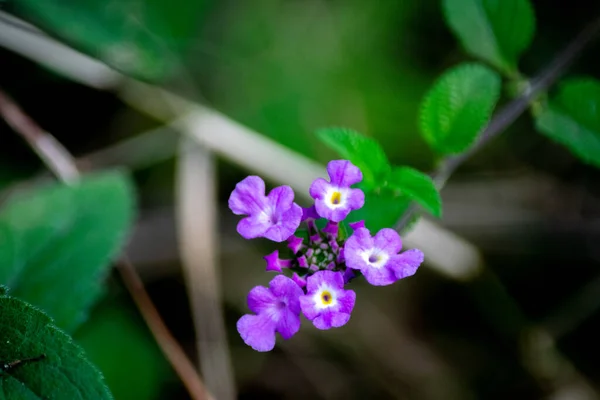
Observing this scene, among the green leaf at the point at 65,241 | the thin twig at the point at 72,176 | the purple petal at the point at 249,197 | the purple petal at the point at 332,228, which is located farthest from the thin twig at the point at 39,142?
the purple petal at the point at 332,228

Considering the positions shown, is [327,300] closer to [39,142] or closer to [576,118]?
[576,118]

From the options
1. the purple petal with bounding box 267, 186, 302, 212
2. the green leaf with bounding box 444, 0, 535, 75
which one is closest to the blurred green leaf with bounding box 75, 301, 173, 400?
the purple petal with bounding box 267, 186, 302, 212

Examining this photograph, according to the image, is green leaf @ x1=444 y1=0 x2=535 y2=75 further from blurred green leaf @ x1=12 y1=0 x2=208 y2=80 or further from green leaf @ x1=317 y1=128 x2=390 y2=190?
blurred green leaf @ x1=12 y1=0 x2=208 y2=80

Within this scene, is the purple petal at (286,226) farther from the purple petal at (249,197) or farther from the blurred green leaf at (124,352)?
the blurred green leaf at (124,352)

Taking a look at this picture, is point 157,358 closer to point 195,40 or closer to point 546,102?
point 195,40

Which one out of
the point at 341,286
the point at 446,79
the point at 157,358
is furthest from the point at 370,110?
the point at 341,286

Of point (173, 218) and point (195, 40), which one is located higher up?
point (195, 40)

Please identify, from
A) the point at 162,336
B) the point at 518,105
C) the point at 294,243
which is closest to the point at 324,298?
the point at 294,243
